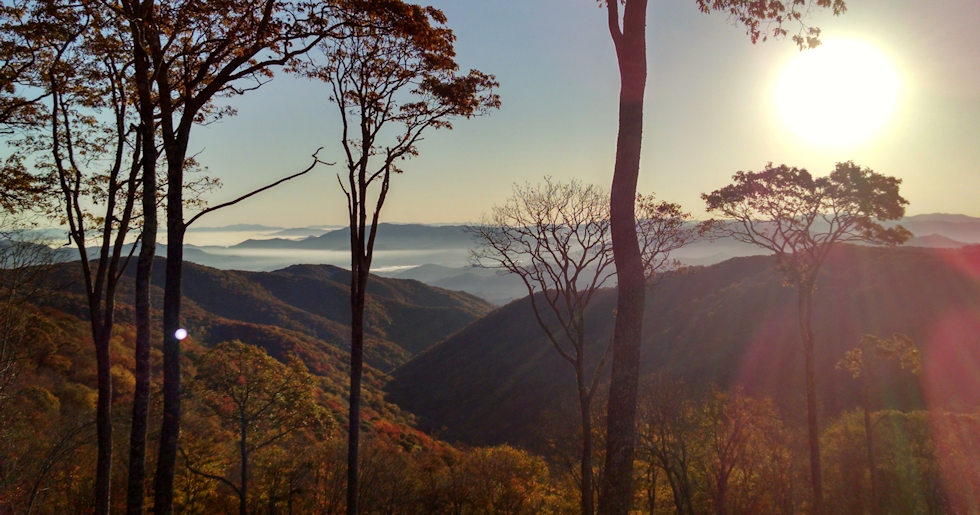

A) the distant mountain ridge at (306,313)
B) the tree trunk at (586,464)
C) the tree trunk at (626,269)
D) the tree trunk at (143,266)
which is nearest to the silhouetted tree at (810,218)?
the tree trunk at (586,464)

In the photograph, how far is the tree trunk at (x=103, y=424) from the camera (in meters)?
10.3

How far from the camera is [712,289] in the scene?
9350 cm

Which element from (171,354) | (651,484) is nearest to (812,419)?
(651,484)

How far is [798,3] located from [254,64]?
29.4ft

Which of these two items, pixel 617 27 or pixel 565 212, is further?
pixel 565 212

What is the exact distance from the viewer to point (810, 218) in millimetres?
19281

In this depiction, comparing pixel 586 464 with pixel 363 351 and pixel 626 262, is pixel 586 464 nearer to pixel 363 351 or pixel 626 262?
pixel 626 262

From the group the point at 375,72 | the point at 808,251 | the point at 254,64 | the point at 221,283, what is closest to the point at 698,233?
the point at 808,251

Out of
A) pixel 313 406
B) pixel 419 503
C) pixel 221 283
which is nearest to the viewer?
pixel 313 406

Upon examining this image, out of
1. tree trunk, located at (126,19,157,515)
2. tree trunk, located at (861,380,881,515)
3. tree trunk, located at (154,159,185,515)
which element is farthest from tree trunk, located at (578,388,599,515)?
tree trunk, located at (861,380,881,515)

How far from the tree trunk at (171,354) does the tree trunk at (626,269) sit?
637 cm

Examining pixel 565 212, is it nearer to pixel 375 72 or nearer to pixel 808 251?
pixel 375 72

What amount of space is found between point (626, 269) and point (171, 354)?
6823mm

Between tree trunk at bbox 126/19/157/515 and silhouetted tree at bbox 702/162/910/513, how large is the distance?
19872mm
